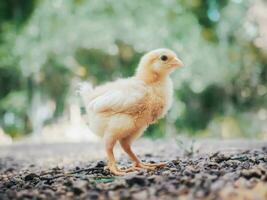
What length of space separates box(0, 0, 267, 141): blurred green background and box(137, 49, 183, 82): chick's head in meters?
12.2

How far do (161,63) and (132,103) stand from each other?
52 centimetres

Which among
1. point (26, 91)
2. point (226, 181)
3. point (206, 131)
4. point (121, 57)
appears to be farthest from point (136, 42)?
point (226, 181)

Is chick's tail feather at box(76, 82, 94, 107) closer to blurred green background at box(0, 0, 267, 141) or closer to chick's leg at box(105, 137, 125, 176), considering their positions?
chick's leg at box(105, 137, 125, 176)

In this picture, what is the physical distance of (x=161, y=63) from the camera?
4.25 metres

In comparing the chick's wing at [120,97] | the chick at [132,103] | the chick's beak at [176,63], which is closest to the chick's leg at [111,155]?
the chick at [132,103]

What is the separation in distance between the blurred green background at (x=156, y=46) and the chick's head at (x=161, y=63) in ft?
40.0

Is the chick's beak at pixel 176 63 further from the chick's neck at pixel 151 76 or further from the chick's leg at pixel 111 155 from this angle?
the chick's leg at pixel 111 155

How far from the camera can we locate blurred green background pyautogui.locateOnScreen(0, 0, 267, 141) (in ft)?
57.0

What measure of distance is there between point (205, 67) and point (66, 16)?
204 inches

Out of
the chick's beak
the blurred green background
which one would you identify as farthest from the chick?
the blurred green background

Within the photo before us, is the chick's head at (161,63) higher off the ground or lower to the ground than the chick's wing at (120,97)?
higher

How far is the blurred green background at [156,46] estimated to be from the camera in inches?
684

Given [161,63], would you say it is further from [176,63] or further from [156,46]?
[156,46]

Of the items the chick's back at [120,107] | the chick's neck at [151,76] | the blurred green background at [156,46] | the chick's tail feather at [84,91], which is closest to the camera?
the chick's back at [120,107]
